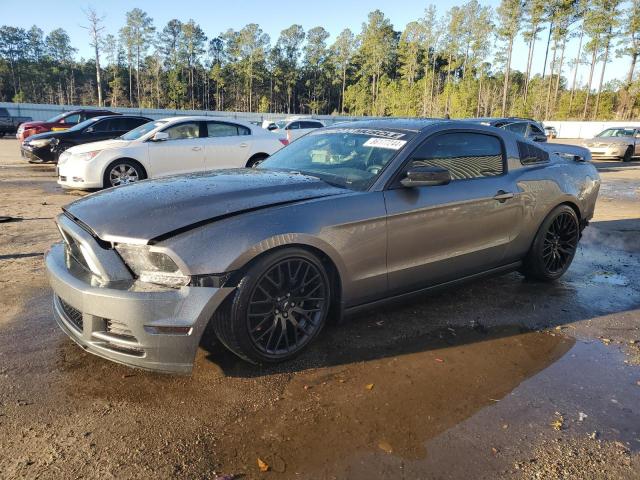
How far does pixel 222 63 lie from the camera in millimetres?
96625

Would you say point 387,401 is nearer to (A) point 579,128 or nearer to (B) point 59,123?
(B) point 59,123

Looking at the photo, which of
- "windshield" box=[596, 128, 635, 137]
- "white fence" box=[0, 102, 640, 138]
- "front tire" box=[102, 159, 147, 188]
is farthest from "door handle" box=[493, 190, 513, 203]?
"white fence" box=[0, 102, 640, 138]

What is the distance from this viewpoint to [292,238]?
9.46ft

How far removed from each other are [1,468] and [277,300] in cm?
154

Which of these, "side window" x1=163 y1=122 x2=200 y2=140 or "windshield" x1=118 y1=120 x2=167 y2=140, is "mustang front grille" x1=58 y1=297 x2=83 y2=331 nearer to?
"side window" x1=163 y1=122 x2=200 y2=140

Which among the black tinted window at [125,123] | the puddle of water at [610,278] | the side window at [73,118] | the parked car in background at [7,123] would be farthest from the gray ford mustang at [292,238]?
the parked car in background at [7,123]

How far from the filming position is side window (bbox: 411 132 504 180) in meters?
3.75

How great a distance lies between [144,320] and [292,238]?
0.94 meters

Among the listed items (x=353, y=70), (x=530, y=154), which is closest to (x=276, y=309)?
(x=530, y=154)

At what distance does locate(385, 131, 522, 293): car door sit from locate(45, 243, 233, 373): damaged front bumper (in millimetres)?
1371

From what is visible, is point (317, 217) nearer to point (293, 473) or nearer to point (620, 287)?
point (293, 473)

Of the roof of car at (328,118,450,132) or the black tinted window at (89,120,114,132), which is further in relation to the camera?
the black tinted window at (89,120,114,132)

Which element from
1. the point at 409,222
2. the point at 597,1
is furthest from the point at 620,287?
the point at 597,1

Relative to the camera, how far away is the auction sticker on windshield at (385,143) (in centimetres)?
363
